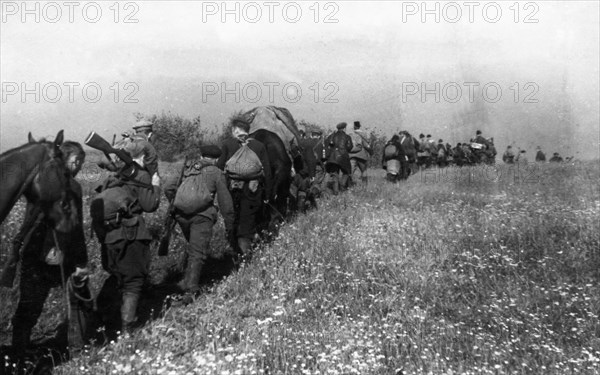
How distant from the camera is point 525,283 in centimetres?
760

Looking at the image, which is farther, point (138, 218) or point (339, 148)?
point (339, 148)

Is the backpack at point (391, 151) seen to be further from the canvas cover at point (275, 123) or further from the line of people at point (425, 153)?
the canvas cover at point (275, 123)

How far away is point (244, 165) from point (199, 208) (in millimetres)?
1461

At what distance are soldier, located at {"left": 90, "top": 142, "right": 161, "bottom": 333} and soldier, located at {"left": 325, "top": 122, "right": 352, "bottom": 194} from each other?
9.31 m

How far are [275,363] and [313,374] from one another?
35 centimetres

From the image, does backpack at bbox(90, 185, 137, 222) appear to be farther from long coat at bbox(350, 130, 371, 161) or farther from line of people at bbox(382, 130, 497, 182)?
line of people at bbox(382, 130, 497, 182)

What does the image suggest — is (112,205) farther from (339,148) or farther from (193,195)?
(339,148)

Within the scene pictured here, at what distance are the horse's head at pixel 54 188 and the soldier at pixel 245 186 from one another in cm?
376

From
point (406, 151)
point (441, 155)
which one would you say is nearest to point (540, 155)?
point (441, 155)

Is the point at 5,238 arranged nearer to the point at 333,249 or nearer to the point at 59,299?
the point at 59,299

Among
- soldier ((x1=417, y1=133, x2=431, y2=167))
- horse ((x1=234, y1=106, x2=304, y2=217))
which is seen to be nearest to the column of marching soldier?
horse ((x1=234, y1=106, x2=304, y2=217))

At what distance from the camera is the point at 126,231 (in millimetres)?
5867

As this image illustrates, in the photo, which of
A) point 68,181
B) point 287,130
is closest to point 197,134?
point 287,130
